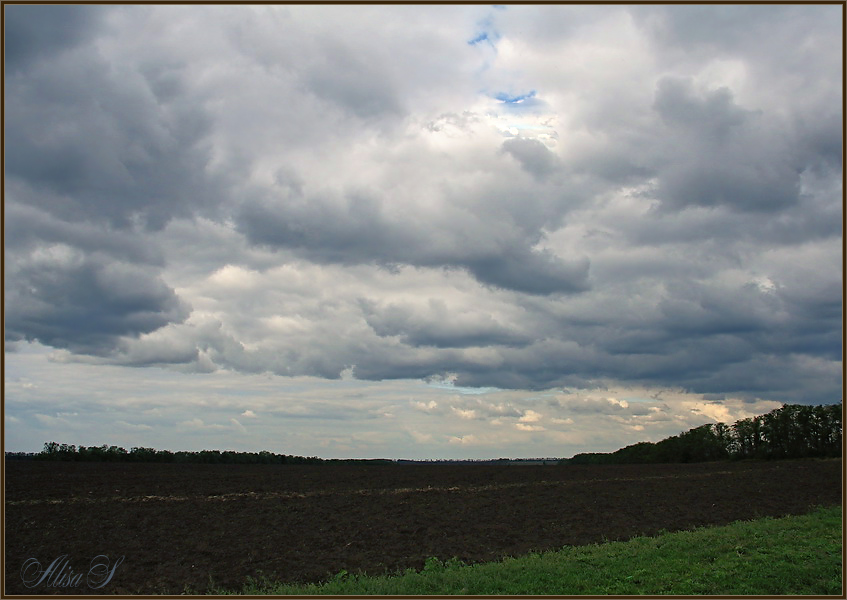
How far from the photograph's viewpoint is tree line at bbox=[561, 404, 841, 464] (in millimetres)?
115188

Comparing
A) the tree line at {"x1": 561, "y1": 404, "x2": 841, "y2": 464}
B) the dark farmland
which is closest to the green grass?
the dark farmland

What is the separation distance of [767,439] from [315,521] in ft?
396

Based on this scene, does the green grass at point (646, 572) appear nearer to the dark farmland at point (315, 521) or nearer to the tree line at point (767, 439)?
the dark farmland at point (315, 521)

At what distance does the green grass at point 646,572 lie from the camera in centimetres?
1579

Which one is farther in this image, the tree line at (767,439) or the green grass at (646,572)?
the tree line at (767,439)

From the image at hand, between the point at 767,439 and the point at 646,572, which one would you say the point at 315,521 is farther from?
the point at 767,439

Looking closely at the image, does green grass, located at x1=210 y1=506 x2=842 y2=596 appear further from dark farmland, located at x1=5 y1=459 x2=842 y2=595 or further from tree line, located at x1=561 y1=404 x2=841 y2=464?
tree line, located at x1=561 y1=404 x2=841 y2=464

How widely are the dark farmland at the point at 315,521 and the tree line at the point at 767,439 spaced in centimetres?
8067

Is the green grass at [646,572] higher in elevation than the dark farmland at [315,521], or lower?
higher

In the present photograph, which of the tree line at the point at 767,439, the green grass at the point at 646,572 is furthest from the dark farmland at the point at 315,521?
the tree line at the point at 767,439

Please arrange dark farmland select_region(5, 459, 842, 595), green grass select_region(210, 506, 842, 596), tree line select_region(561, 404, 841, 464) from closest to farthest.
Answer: green grass select_region(210, 506, 842, 596), dark farmland select_region(5, 459, 842, 595), tree line select_region(561, 404, 841, 464)

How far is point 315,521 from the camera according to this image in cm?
2958

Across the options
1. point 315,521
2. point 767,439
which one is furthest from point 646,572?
point 767,439

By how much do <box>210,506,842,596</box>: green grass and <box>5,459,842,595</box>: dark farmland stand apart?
7.48 ft
